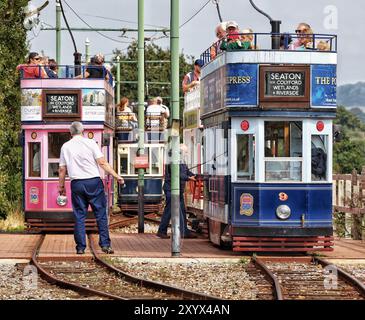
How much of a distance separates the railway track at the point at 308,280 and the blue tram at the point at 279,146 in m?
0.65

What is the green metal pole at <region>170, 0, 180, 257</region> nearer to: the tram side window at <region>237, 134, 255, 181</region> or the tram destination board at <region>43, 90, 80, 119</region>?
the tram side window at <region>237, 134, 255, 181</region>

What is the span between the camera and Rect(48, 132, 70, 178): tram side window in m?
26.1

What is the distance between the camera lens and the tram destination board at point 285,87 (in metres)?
20.0

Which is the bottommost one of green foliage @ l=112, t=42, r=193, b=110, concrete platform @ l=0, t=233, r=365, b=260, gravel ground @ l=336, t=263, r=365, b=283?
gravel ground @ l=336, t=263, r=365, b=283

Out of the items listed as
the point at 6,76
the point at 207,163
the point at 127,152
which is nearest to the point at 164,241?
the point at 207,163

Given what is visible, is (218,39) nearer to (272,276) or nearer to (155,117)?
(272,276)

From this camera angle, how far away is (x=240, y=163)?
2028 centimetres

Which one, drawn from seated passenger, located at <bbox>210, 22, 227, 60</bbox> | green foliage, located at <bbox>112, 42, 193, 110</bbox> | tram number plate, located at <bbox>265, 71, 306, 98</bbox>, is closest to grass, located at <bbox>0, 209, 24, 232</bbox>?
seated passenger, located at <bbox>210, 22, 227, 60</bbox>

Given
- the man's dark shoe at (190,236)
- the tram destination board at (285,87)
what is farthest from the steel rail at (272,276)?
the man's dark shoe at (190,236)

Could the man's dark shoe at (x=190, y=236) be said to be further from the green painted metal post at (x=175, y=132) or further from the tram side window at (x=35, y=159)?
the green painted metal post at (x=175, y=132)

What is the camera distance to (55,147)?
26.1 meters

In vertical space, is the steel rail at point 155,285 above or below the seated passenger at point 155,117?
below

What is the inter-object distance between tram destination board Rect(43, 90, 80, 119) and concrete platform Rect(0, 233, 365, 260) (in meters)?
2.43
